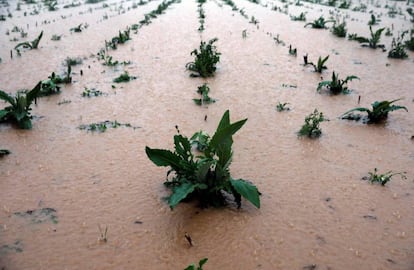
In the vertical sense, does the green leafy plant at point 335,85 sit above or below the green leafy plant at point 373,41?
below

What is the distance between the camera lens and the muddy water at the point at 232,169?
9.30 feet

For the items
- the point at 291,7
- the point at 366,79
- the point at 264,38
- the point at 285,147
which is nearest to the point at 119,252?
the point at 285,147

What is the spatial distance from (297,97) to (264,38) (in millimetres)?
4630

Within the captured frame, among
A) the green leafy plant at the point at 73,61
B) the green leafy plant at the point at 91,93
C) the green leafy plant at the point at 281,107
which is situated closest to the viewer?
the green leafy plant at the point at 281,107

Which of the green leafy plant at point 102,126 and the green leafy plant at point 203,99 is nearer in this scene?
the green leafy plant at point 102,126

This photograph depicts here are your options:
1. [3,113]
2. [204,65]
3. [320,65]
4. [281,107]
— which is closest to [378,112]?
[281,107]

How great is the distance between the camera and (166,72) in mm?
7121

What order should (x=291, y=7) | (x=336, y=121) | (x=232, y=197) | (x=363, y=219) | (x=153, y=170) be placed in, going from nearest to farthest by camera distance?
(x=363, y=219) → (x=232, y=197) → (x=153, y=170) → (x=336, y=121) → (x=291, y=7)

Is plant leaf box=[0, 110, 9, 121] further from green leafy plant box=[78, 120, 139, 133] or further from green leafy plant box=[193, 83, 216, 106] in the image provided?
green leafy plant box=[193, 83, 216, 106]

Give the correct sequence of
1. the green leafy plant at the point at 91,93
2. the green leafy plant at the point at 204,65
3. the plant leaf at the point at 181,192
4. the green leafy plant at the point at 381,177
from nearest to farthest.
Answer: the plant leaf at the point at 181,192 → the green leafy plant at the point at 381,177 → the green leafy plant at the point at 91,93 → the green leafy plant at the point at 204,65

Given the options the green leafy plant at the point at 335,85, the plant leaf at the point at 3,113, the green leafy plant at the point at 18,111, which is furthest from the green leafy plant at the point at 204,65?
the plant leaf at the point at 3,113

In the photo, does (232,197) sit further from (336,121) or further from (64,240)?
(336,121)

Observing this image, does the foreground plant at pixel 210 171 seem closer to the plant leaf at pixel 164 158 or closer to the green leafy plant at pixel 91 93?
the plant leaf at pixel 164 158

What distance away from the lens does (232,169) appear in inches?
155
